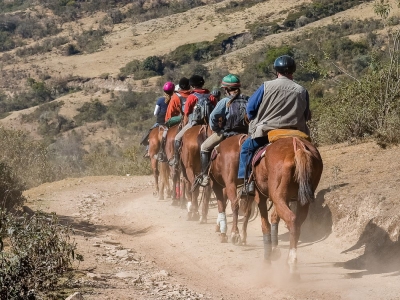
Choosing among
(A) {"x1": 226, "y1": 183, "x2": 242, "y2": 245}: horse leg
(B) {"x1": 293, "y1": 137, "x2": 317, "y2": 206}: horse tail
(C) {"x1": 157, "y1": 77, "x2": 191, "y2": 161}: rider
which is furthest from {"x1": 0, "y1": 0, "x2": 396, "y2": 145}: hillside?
(B) {"x1": 293, "y1": 137, "x2": 317, "y2": 206}: horse tail

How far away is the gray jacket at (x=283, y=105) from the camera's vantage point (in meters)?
9.11

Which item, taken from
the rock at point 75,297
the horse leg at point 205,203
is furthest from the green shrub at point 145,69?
the rock at point 75,297

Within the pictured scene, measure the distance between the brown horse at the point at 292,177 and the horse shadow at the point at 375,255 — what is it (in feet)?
3.29

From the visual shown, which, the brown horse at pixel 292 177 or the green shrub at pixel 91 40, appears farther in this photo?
the green shrub at pixel 91 40

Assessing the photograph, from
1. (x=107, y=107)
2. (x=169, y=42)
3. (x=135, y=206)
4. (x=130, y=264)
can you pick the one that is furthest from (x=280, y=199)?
(x=169, y=42)

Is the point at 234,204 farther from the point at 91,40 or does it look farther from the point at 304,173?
the point at 91,40

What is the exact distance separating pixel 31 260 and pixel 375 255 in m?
4.55

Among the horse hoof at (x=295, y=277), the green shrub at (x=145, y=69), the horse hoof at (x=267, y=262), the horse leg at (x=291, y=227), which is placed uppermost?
the horse leg at (x=291, y=227)

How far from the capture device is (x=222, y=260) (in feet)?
32.4

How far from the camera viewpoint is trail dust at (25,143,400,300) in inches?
316

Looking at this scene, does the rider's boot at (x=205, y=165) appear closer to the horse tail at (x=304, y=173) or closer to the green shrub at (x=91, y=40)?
the horse tail at (x=304, y=173)

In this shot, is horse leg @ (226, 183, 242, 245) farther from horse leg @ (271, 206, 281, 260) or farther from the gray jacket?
the gray jacket

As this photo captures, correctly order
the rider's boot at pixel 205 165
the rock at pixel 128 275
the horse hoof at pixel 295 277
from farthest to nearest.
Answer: the rider's boot at pixel 205 165 < the rock at pixel 128 275 < the horse hoof at pixel 295 277

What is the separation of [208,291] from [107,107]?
5262 centimetres
